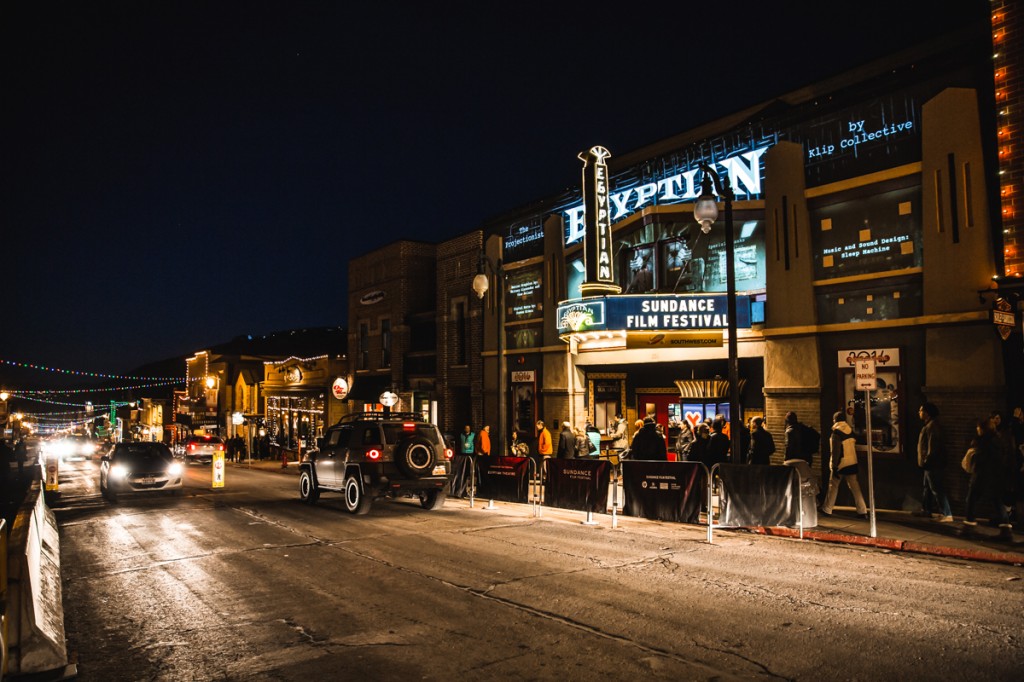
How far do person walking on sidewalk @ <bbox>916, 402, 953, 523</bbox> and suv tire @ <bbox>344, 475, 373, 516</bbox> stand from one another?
1013cm

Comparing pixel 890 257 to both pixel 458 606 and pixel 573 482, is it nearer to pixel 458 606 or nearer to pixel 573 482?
pixel 573 482

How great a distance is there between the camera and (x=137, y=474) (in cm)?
1766

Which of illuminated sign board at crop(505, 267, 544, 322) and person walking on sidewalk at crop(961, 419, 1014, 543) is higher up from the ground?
illuminated sign board at crop(505, 267, 544, 322)

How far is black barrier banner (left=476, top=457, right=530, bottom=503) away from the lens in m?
14.9

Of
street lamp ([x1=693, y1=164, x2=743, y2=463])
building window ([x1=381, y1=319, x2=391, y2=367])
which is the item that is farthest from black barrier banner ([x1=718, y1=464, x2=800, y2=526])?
building window ([x1=381, y1=319, x2=391, y2=367])

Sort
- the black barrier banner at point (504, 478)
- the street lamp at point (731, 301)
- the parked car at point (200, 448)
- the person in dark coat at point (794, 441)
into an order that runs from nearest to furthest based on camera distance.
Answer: the street lamp at point (731, 301) < the person in dark coat at point (794, 441) < the black barrier banner at point (504, 478) < the parked car at point (200, 448)

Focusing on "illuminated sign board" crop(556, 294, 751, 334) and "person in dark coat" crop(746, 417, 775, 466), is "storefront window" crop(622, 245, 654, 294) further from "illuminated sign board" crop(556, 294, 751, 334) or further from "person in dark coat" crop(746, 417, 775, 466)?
"person in dark coat" crop(746, 417, 775, 466)

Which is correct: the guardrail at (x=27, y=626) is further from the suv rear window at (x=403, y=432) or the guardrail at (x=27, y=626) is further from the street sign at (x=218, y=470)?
the street sign at (x=218, y=470)

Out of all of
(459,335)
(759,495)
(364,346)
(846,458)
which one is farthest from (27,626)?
(364,346)

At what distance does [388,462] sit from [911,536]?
9262 millimetres

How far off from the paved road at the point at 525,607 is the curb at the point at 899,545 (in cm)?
30

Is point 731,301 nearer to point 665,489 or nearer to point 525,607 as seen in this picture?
point 665,489

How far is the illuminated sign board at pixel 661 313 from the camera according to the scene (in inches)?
630

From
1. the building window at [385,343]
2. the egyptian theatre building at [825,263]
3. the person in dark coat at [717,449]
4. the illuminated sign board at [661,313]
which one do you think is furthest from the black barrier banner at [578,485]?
the building window at [385,343]
